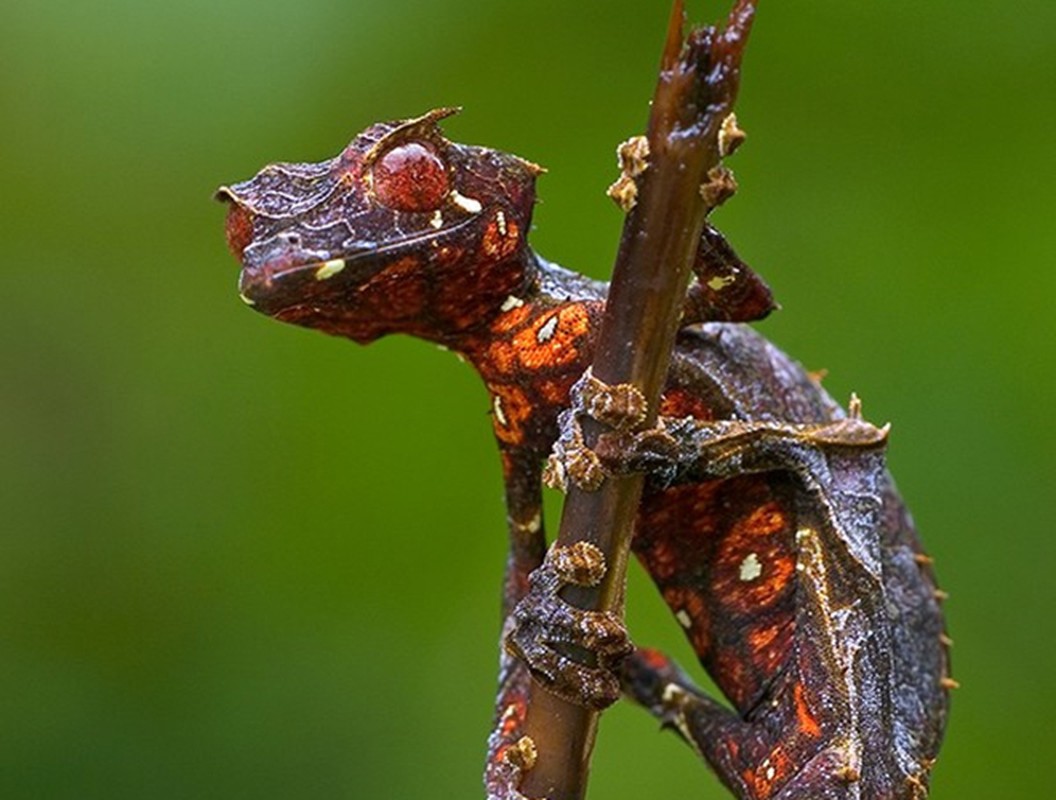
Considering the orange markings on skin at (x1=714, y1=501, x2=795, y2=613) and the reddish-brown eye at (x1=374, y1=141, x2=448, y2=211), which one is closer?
the reddish-brown eye at (x1=374, y1=141, x2=448, y2=211)

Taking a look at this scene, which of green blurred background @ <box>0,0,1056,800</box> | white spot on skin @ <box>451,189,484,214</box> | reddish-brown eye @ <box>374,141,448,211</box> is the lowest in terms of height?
green blurred background @ <box>0,0,1056,800</box>

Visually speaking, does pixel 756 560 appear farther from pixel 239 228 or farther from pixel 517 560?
pixel 239 228

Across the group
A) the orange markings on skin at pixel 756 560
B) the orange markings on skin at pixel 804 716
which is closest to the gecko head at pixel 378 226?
the orange markings on skin at pixel 756 560

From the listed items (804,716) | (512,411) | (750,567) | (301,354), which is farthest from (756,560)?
(301,354)

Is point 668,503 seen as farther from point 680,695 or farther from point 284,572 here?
point 284,572

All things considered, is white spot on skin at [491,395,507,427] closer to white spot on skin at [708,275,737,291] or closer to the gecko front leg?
the gecko front leg

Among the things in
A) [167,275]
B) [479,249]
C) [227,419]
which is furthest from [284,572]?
[479,249]

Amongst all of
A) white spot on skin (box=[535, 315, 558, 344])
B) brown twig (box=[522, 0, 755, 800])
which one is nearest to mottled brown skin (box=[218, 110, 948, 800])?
white spot on skin (box=[535, 315, 558, 344])

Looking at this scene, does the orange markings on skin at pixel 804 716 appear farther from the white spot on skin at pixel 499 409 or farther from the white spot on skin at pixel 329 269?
the white spot on skin at pixel 329 269
